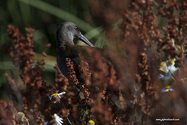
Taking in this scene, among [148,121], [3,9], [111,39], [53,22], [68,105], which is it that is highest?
[3,9]

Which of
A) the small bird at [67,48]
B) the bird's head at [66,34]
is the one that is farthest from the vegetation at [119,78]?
the bird's head at [66,34]

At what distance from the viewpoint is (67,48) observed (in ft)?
7.23

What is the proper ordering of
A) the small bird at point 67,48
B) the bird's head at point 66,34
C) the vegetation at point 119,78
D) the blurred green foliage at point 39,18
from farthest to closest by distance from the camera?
the blurred green foliage at point 39,18, the bird's head at point 66,34, the small bird at point 67,48, the vegetation at point 119,78

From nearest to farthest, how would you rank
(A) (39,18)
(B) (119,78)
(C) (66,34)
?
(B) (119,78) → (C) (66,34) → (A) (39,18)

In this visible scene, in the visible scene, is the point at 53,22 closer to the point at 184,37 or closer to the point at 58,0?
the point at 58,0

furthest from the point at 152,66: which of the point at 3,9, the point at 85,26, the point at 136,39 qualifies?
the point at 3,9

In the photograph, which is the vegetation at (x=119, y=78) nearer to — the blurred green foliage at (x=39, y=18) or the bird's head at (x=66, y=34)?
the bird's head at (x=66, y=34)

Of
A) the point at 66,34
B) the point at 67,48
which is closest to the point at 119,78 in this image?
the point at 67,48

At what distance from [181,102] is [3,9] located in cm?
320

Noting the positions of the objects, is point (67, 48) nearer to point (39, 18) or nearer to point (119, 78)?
point (119, 78)

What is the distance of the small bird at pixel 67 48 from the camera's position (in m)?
1.92

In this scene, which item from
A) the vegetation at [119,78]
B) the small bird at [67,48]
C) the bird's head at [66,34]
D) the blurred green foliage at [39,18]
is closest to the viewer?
the vegetation at [119,78]

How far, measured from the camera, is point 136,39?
840 mm

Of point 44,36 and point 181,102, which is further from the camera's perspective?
point 44,36
